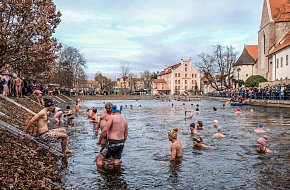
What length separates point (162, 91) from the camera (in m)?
152

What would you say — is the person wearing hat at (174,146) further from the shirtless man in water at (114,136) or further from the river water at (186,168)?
the shirtless man in water at (114,136)

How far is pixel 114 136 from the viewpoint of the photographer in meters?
9.22

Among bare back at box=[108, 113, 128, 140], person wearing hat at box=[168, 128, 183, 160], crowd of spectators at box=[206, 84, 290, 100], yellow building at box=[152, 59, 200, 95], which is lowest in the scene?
person wearing hat at box=[168, 128, 183, 160]

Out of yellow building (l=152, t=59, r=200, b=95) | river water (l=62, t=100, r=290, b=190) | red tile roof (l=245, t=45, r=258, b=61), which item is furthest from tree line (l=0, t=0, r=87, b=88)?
yellow building (l=152, t=59, r=200, b=95)

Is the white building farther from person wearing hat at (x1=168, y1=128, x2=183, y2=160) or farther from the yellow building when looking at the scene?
the yellow building

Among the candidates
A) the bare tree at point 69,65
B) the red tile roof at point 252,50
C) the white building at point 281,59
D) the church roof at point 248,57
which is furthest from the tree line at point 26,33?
the red tile roof at point 252,50

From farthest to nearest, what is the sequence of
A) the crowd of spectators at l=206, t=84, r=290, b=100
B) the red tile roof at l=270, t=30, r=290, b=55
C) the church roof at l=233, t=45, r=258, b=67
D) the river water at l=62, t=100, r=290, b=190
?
the church roof at l=233, t=45, r=258, b=67, the red tile roof at l=270, t=30, r=290, b=55, the crowd of spectators at l=206, t=84, r=290, b=100, the river water at l=62, t=100, r=290, b=190

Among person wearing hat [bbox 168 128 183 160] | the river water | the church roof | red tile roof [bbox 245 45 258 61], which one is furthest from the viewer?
red tile roof [bbox 245 45 258 61]

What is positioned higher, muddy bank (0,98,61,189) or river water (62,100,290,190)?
muddy bank (0,98,61,189)

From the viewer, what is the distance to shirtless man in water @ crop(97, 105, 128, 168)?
30.2 ft

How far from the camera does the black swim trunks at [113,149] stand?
927cm

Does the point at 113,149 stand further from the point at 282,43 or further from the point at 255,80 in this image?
the point at 255,80

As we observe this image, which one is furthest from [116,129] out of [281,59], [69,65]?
[69,65]

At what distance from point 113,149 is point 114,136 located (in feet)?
1.25
